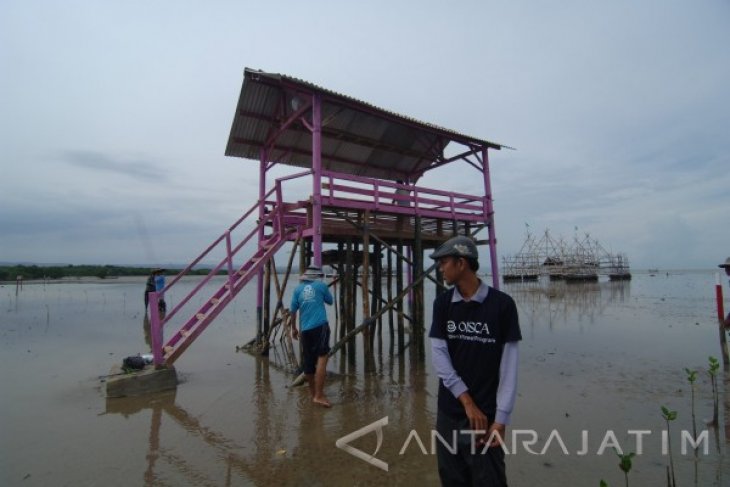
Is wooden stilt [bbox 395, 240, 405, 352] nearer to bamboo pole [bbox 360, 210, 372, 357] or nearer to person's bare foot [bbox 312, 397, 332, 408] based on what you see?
bamboo pole [bbox 360, 210, 372, 357]

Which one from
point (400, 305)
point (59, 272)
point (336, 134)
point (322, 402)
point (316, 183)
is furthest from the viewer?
point (59, 272)

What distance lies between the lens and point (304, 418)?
5.49 metres

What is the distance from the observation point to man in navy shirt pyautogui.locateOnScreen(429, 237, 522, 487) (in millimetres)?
2311

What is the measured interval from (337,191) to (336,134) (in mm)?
3258

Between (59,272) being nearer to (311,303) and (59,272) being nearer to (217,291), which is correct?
(217,291)

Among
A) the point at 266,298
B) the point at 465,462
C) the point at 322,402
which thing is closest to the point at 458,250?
the point at 465,462

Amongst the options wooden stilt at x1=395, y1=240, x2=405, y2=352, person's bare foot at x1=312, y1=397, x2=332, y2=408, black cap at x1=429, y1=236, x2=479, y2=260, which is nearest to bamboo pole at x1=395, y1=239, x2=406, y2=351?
wooden stilt at x1=395, y1=240, x2=405, y2=352

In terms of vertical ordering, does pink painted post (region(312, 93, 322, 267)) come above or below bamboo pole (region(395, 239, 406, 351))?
above

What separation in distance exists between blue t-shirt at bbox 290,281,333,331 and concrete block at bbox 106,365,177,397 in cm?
283

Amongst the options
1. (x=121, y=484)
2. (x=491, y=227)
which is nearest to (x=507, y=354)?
(x=121, y=484)

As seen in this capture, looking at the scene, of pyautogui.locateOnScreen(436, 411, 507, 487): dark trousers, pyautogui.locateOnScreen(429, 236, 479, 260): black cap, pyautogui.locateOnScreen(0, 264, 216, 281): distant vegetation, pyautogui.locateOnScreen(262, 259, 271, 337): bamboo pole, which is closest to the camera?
pyautogui.locateOnScreen(436, 411, 507, 487): dark trousers

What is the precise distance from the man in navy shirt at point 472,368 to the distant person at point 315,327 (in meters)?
3.66

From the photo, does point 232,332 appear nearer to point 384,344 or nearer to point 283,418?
point 384,344

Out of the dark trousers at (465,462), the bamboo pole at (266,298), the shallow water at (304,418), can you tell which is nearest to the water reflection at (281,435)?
the shallow water at (304,418)
